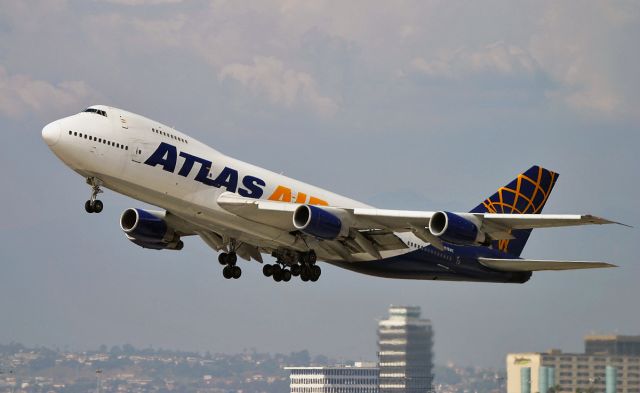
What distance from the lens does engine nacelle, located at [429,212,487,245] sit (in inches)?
1639

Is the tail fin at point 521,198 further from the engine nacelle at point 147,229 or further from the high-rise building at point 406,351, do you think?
the high-rise building at point 406,351

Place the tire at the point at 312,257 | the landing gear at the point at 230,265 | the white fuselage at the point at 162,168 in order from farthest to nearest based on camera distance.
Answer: the landing gear at the point at 230,265 < the tire at the point at 312,257 < the white fuselage at the point at 162,168

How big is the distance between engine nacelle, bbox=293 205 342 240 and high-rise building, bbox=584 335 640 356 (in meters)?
→ 28.3

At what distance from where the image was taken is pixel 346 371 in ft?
289

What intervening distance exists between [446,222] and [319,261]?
8.48 meters

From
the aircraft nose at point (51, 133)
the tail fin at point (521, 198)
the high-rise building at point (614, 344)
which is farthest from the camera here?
the high-rise building at point (614, 344)

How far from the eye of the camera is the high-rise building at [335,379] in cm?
8474

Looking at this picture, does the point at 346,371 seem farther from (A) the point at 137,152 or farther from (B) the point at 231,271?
(A) the point at 137,152

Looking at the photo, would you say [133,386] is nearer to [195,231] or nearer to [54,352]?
[54,352]

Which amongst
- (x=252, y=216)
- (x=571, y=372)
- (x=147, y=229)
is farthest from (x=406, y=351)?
(x=252, y=216)

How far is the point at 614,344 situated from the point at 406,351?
14.4 m

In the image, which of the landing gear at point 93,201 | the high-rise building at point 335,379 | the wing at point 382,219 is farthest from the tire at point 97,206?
the high-rise building at point 335,379

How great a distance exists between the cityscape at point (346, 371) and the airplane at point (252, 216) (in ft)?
60.4

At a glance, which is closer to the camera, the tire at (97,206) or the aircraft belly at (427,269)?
the tire at (97,206)
